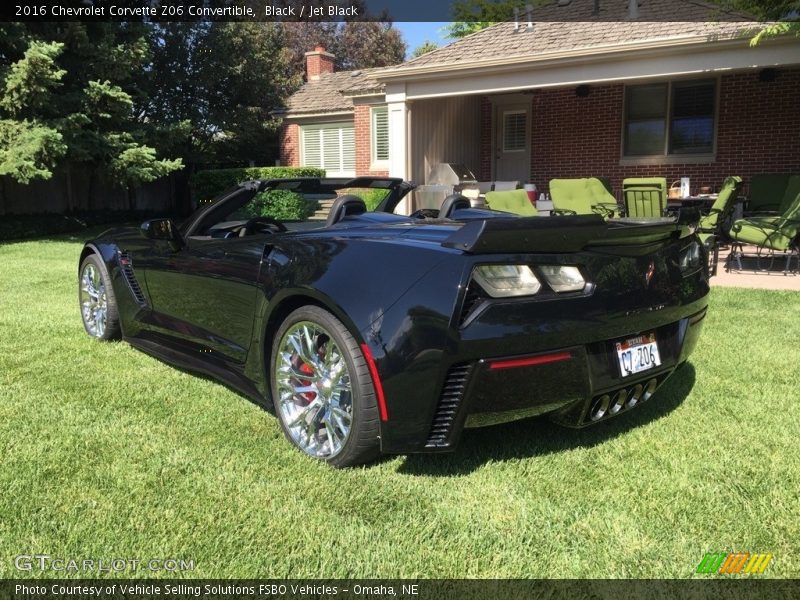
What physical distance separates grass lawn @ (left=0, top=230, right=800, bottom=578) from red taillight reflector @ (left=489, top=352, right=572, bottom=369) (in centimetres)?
51

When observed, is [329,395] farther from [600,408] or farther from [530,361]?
[600,408]

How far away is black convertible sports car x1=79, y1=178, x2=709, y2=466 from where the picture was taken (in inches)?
89.8

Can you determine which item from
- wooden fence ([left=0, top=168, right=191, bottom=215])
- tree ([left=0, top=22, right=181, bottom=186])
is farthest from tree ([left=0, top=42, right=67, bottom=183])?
wooden fence ([left=0, top=168, right=191, bottom=215])

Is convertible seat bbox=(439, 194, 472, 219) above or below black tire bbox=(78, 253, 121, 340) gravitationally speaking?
above

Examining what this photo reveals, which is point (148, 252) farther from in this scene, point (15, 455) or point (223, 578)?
point (223, 578)

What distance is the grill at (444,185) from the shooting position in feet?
40.9

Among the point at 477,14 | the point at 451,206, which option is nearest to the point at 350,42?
the point at 477,14

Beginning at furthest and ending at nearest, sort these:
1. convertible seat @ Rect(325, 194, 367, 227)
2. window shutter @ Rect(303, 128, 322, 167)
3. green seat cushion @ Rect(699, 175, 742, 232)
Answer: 1. window shutter @ Rect(303, 128, 322, 167)
2. green seat cushion @ Rect(699, 175, 742, 232)
3. convertible seat @ Rect(325, 194, 367, 227)

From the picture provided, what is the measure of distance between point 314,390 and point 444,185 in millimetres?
10405

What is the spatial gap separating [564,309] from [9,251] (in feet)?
38.7

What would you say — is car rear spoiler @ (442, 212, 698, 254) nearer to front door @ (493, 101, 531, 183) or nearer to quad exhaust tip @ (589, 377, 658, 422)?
quad exhaust tip @ (589, 377, 658, 422)

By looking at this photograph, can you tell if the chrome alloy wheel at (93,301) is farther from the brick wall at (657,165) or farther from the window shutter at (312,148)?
the window shutter at (312,148)

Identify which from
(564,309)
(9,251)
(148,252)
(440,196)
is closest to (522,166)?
(440,196)

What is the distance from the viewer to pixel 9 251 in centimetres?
1148
